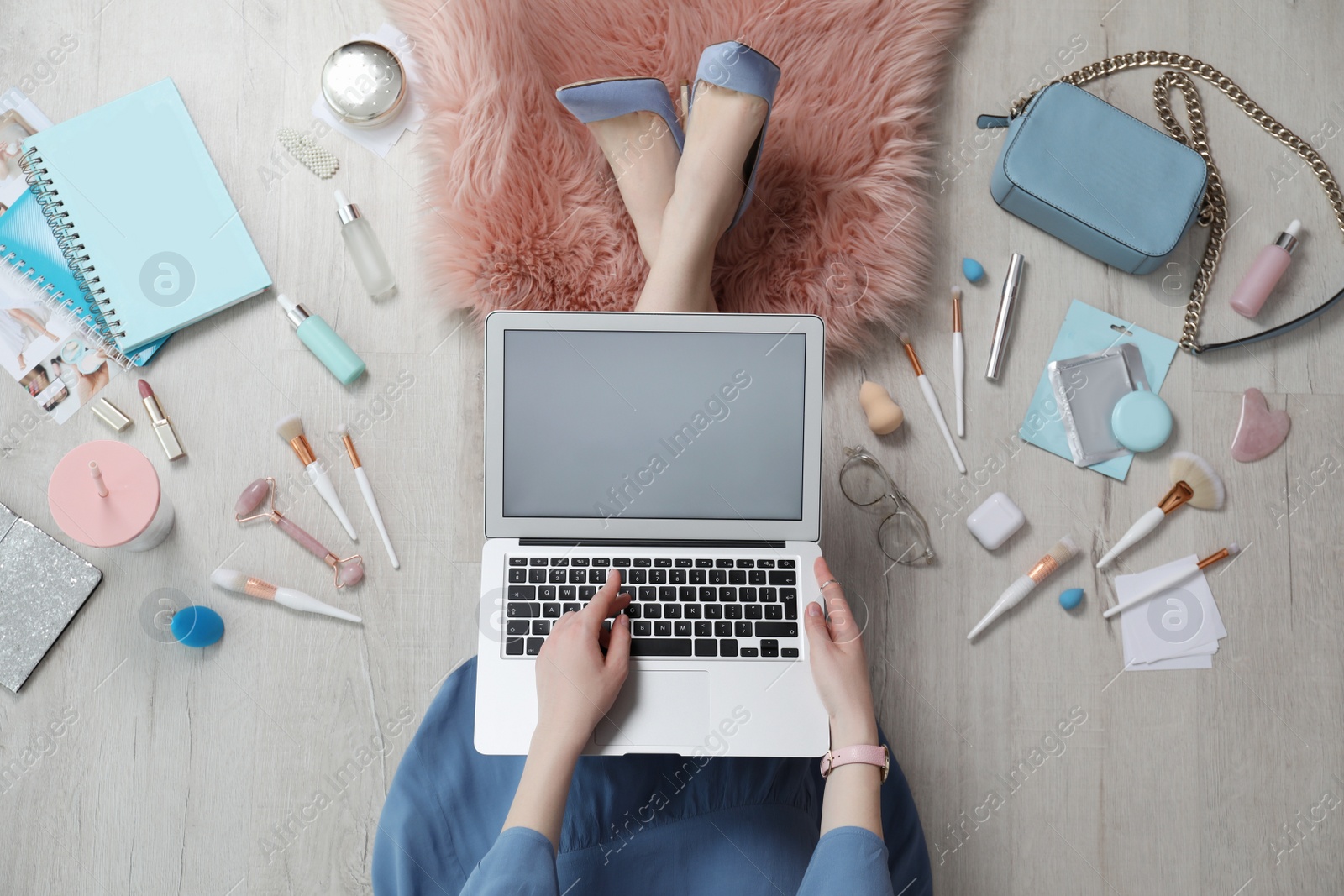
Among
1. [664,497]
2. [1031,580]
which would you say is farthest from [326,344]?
[1031,580]

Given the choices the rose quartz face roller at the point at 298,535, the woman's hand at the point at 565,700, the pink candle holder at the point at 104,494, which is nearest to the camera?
the woman's hand at the point at 565,700

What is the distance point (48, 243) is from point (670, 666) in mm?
921

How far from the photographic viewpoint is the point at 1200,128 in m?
1.07

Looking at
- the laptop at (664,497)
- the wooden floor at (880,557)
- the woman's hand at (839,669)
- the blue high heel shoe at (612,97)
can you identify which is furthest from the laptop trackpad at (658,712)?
the blue high heel shoe at (612,97)

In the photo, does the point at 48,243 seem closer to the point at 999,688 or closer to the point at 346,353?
the point at 346,353

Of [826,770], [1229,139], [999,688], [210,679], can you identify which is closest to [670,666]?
[826,770]

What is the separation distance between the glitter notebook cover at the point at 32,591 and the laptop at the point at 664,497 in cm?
57

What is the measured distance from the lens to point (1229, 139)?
3.55 feet

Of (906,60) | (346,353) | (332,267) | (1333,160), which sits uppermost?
(906,60)

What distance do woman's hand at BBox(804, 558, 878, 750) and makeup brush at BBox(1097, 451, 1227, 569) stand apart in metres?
0.42

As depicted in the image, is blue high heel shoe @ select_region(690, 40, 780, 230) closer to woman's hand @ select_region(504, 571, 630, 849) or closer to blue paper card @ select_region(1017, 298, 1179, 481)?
blue paper card @ select_region(1017, 298, 1179, 481)

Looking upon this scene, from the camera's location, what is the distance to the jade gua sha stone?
1044 mm

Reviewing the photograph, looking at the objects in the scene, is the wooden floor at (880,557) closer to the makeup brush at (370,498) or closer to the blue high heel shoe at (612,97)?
the makeup brush at (370,498)

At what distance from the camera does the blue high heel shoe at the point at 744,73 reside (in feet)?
3.18
